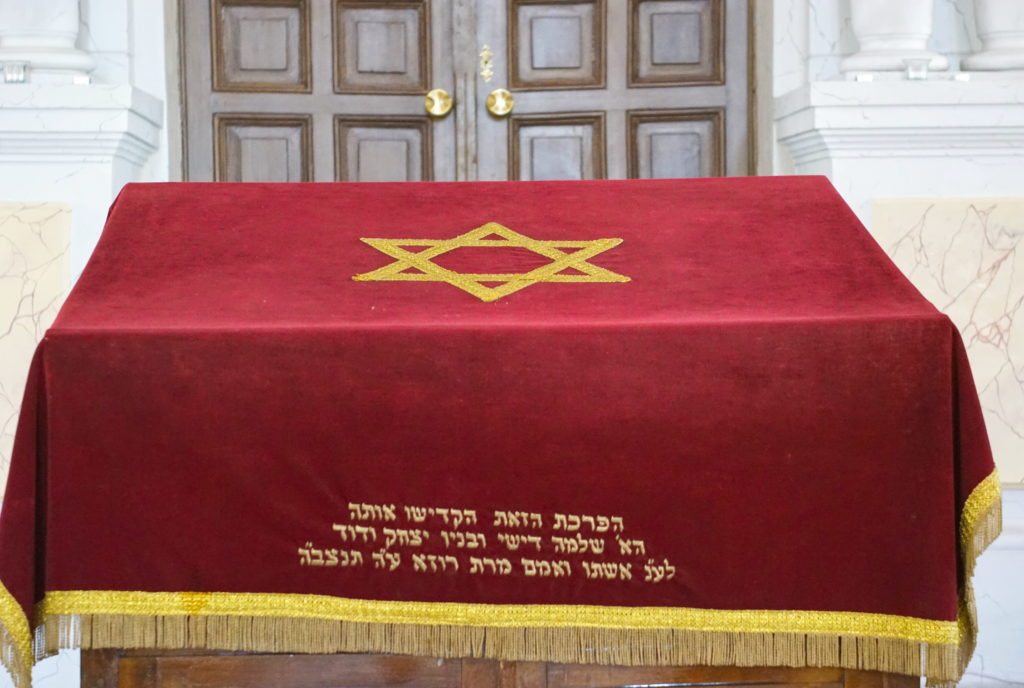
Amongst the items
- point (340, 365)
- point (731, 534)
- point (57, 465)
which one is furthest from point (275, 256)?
point (731, 534)

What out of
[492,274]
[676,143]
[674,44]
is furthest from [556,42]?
[492,274]

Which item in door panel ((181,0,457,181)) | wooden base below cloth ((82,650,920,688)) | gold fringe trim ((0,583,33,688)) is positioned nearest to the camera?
gold fringe trim ((0,583,33,688))

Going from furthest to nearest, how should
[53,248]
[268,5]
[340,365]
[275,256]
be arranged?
[268,5], [53,248], [275,256], [340,365]

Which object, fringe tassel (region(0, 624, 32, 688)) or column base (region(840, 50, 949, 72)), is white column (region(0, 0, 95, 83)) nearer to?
fringe tassel (region(0, 624, 32, 688))

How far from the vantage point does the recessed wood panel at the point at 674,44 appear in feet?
11.5

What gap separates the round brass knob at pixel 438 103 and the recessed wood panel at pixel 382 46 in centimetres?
5

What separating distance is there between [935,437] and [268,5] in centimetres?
257

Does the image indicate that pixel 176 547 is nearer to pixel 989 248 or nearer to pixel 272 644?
pixel 272 644

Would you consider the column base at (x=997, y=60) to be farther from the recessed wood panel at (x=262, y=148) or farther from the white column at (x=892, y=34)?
the recessed wood panel at (x=262, y=148)

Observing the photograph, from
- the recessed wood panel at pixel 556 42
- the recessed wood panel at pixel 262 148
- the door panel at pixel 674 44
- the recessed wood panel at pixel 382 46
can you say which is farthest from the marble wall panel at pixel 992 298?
the recessed wood panel at pixel 262 148

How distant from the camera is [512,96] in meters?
3.54

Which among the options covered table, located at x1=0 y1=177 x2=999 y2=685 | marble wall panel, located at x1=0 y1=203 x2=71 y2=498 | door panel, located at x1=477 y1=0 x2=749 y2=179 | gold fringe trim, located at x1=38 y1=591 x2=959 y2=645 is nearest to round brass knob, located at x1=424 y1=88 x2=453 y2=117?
door panel, located at x1=477 y1=0 x2=749 y2=179

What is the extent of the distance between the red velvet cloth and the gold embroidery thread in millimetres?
201

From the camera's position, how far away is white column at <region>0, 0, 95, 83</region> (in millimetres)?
3000
